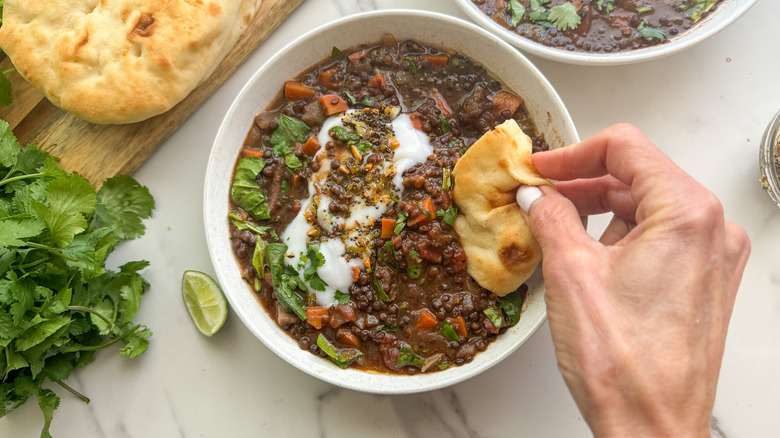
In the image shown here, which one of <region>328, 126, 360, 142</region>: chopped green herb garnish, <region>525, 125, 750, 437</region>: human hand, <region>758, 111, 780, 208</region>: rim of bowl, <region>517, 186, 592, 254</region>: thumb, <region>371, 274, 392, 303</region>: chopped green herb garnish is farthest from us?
<region>758, 111, 780, 208</region>: rim of bowl

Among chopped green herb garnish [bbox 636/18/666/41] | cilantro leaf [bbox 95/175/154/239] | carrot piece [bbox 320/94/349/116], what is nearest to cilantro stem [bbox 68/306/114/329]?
cilantro leaf [bbox 95/175/154/239]

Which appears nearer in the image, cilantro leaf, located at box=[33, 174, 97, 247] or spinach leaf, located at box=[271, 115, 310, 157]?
cilantro leaf, located at box=[33, 174, 97, 247]

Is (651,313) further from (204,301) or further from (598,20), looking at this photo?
(204,301)

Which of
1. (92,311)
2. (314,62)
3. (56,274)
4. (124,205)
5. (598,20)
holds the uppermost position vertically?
(598,20)

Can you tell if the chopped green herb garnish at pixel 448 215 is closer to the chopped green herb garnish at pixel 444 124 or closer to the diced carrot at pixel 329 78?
the chopped green herb garnish at pixel 444 124

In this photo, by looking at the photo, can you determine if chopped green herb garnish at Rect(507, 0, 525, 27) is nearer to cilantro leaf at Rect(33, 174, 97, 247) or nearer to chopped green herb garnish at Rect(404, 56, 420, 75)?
chopped green herb garnish at Rect(404, 56, 420, 75)

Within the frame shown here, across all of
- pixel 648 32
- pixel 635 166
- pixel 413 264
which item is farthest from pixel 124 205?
pixel 648 32
